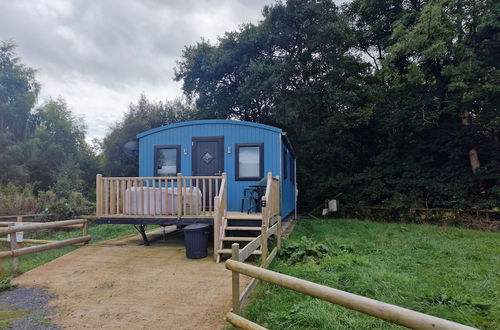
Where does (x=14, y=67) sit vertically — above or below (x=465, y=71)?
above

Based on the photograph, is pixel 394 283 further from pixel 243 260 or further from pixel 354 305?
pixel 354 305

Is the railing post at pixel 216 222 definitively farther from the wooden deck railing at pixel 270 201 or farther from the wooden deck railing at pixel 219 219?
the wooden deck railing at pixel 270 201

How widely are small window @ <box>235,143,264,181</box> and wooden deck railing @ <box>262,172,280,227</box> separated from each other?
0.91 metres

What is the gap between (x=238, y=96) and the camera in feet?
49.9

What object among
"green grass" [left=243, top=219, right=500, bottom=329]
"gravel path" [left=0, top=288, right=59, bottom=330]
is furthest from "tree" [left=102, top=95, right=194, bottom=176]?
"green grass" [left=243, top=219, right=500, bottom=329]

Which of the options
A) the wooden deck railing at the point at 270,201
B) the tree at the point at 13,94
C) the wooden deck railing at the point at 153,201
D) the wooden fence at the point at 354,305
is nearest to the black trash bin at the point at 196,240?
the wooden deck railing at the point at 153,201

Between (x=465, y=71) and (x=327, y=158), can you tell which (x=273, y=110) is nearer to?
(x=327, y=158)

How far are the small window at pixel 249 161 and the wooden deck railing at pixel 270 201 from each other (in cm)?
91

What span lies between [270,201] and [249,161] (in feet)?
6.04

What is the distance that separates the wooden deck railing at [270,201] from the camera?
5.24 meters

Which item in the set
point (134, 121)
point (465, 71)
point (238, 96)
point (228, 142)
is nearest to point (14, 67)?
point (134, 121)

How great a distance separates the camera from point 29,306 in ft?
11.0

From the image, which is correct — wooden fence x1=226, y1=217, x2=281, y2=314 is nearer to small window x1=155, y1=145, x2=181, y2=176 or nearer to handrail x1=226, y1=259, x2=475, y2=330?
handrail x1=226, y1=259, x2=475, y2=330

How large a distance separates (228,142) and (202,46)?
10.6m
